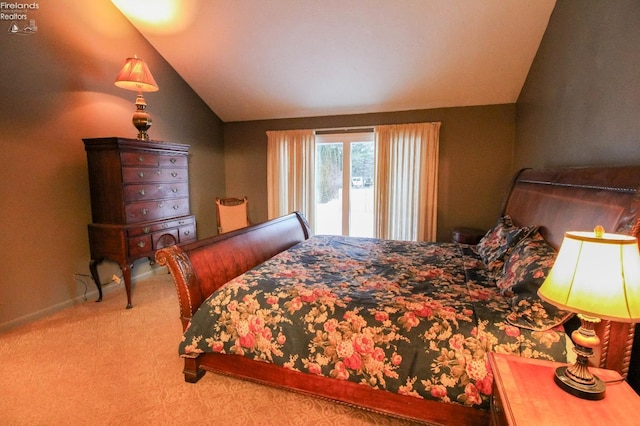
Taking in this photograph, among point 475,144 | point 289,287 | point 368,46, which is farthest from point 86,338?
point 475,144

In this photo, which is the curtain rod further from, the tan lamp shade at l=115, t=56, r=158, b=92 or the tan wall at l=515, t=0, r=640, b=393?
the tan lamp shade at l=115, t=56, r=158, b=92

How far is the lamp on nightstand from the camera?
885 millimetres

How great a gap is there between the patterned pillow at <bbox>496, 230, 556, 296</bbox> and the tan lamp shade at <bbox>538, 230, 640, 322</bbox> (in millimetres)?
A: 624

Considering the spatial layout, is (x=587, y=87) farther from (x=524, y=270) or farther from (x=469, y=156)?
(x=469, y=156)

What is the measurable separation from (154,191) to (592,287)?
344cm

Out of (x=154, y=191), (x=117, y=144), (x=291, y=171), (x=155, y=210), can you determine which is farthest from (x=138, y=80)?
(x=291, y=171)

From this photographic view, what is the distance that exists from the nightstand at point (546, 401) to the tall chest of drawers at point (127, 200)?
307 cm

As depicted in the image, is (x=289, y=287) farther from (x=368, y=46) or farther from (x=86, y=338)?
(x=368, y=46)

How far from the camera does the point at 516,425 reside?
883 millimetres

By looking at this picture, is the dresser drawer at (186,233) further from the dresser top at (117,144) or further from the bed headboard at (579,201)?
the bed headboard at (579,201)

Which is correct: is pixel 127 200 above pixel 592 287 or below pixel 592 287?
above

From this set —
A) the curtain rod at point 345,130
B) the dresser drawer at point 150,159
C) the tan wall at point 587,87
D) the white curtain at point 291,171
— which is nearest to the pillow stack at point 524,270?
the tan wall at point 587,87

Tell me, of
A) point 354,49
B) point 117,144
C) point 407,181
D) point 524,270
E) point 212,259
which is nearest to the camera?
point 524,270

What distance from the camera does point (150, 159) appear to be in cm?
313
